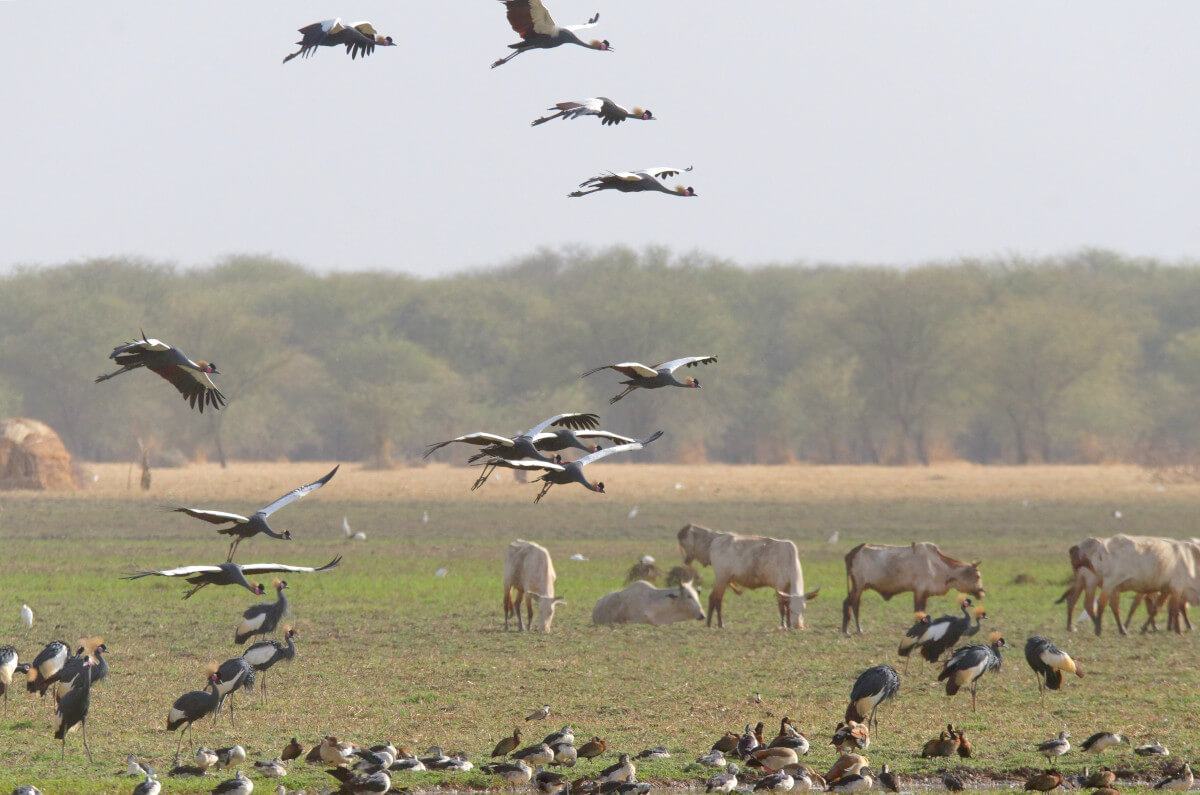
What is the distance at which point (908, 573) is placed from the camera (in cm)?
2002

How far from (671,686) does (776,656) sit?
2.63 meters

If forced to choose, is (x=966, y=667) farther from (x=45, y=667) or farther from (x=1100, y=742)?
(x=45, y=667)

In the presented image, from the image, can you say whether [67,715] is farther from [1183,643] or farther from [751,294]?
[751,294]

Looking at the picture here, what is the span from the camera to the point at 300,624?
1992 cm

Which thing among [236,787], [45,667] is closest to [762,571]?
[45,667]

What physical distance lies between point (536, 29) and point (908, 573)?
11092mm

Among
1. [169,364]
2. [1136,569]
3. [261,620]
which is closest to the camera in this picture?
[169,364]

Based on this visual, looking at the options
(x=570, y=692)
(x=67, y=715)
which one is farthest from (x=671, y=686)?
(x=67, y=715)

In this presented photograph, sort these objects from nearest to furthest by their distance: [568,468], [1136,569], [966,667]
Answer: [568,468], [966,667], [1136,569]

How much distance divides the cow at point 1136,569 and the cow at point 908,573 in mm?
1584

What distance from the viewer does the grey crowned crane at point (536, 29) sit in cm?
1092

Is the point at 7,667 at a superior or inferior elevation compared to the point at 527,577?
inferior

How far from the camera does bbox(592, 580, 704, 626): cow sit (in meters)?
20.0

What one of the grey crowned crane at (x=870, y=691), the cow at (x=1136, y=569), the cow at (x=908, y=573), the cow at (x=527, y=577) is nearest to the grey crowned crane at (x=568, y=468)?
the grey crowned crane at (x=870, y=691)
